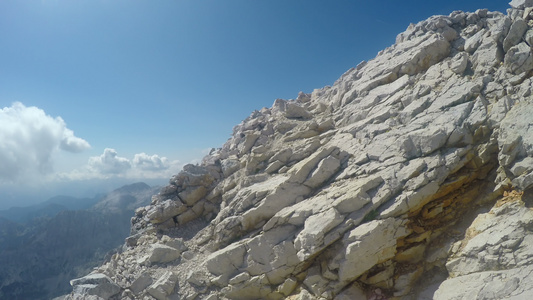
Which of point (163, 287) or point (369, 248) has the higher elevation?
point (369, 248)

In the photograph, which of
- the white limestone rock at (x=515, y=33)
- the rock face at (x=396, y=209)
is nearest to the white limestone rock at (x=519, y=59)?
the rock face at (x=396, y=209)

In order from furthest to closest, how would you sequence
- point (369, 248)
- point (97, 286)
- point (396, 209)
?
point (97, 286)
point (396, 209)
point (369, 248)

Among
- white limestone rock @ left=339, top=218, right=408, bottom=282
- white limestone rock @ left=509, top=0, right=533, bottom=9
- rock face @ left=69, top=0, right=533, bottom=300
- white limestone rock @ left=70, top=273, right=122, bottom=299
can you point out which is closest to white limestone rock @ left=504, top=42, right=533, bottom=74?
rock face @ left=69, top=0, right=533, bottom=300

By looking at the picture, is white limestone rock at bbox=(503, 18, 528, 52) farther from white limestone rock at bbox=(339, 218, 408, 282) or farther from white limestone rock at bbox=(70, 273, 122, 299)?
white limestone rock at bbox=(70, 273, 122, 299)

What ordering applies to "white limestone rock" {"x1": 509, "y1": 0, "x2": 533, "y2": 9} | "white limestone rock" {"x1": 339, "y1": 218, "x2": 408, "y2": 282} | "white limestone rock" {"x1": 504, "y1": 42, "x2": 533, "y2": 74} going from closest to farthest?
1. "white limestone rock" {"x1": 339, "y1": 218, "x2": 408, "y2": 282}
2. "white limestone rock" {"x1": 504, "y1": 42, "x2": 533, "y2": 74}
3. "white limestone rock" {"x1": 509, "y1": 0, "x2": 533, "y2": 9}

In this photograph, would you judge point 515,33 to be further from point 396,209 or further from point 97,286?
point 97,286

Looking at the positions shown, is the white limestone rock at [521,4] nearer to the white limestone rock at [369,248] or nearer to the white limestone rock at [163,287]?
the white limestone rock at [369,248]

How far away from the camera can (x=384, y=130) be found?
2520cm

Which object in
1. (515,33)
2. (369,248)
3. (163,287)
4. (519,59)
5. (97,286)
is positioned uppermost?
(515,33)

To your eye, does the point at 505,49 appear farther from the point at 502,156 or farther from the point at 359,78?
the point at 359,78

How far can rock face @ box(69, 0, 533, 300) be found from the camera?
53.2 ft

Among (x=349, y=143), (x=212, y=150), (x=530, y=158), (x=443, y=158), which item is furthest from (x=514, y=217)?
(x=212, y=150)

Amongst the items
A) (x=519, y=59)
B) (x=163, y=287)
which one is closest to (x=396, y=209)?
(x=519, y=59)

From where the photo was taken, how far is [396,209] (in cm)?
1870
